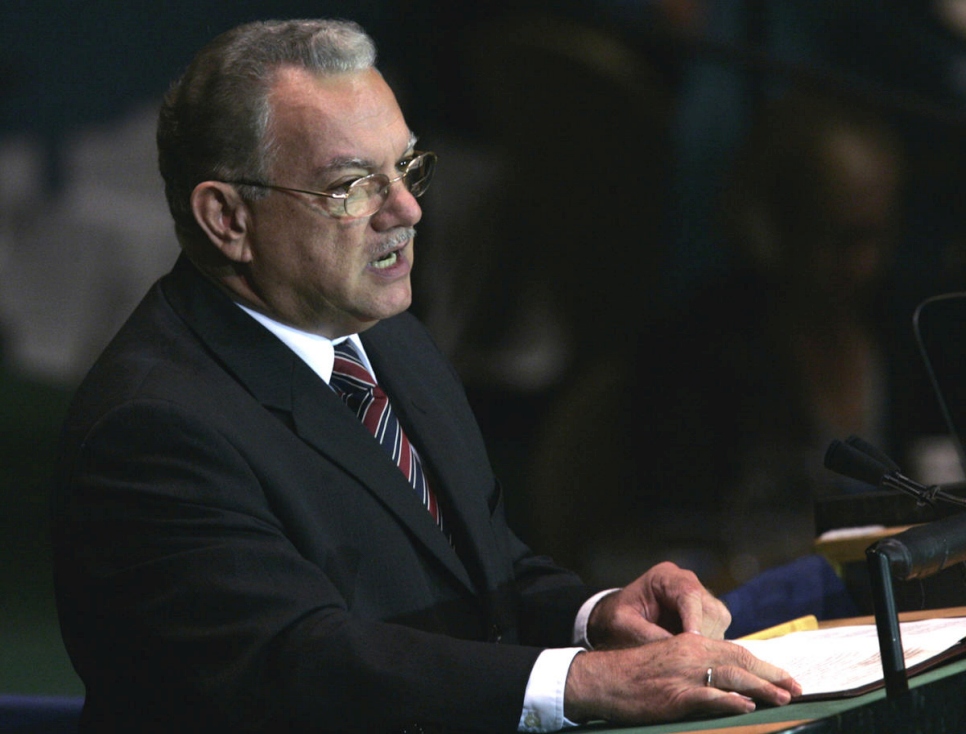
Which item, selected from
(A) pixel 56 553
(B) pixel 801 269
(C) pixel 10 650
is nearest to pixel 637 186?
(B) pixel 801 269

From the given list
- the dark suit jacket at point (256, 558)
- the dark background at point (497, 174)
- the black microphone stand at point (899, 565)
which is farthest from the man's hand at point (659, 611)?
the dark background at point (497, 174)

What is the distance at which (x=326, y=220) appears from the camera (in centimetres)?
175

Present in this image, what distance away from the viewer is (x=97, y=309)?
3.26 meters

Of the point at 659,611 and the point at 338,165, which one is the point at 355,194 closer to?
the point at 338,165

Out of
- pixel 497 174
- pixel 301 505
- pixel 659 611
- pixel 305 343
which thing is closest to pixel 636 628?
pixel 659 611

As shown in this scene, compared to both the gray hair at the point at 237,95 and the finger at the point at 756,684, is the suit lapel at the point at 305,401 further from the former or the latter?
the finger at the point at 756,684

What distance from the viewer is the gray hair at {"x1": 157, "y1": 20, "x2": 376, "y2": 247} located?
1739mm

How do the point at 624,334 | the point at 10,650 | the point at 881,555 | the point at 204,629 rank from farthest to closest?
the point at 624,334, the point at 10,650, the point at 204,629, the point at 881,555

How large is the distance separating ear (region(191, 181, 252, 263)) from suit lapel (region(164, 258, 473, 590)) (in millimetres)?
66

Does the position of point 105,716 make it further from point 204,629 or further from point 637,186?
point 637,186

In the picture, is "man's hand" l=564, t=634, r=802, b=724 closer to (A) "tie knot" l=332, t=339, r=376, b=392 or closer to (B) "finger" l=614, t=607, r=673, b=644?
(B) "finger" l=614, t=607, r=673, b=644

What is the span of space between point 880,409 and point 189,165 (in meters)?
3.32

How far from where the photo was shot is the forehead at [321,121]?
1.74 metres

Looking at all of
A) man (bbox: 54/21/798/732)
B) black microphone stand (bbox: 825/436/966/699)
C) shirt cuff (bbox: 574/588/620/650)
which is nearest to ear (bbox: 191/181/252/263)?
man (bbox: 54/21/798/732)
